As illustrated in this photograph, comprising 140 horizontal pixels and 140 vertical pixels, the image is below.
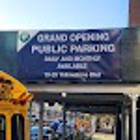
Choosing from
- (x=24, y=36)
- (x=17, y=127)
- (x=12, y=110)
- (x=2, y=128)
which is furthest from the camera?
(x=24, y=36)

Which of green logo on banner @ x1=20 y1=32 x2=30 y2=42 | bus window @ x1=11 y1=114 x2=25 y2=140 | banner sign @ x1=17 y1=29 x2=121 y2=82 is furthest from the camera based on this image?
green logo on banner @ x1=20 y1=32 x2=30 y2=42

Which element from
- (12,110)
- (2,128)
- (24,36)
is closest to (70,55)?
(24,36)

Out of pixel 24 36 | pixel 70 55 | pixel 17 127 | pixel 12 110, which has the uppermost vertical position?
pixel 24 36

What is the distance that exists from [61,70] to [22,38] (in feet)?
6.17

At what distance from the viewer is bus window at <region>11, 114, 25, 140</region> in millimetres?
9570

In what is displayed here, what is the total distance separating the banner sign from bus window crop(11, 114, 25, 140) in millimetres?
9217

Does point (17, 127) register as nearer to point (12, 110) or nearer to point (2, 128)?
point (12, 110)

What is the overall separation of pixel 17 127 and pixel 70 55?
9.54m

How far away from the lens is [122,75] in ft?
61.9

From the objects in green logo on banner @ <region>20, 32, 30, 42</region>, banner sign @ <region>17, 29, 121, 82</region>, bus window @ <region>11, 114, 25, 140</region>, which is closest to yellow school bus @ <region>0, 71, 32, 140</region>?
bus window @ <region>11, 114, 25, 140</region>

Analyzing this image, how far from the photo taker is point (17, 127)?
9781 millimetres

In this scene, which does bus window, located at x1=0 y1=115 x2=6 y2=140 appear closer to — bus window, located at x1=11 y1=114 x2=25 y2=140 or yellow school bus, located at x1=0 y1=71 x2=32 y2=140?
yellow school bus, located at x1=0 y1=71 x2=32 y2=140

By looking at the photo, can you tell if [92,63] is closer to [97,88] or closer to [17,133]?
[97,88]

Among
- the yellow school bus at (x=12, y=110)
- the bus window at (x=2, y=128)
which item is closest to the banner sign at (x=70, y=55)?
the yellow school bus at (x=12, y=110)
